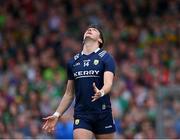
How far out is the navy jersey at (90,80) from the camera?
1002cm

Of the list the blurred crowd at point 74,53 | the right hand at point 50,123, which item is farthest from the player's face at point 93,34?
the blurred crowd at point 74,53

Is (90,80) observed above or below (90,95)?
above

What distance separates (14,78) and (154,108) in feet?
10.00

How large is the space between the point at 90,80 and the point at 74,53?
9.12 m

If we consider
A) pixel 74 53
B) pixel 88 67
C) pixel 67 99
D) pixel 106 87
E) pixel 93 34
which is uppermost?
pixel 74 53

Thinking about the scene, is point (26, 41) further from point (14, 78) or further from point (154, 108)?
point (154, 108)

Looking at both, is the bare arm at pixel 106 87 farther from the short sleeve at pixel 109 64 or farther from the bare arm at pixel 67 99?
the bare arm at pixel 67 99

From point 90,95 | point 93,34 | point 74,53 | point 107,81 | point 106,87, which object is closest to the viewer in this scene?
point 106,87

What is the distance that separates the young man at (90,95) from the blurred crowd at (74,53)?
195 inches

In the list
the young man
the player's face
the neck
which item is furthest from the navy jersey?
the player's face

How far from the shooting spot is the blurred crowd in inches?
638

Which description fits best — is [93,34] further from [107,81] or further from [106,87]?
[106,87]

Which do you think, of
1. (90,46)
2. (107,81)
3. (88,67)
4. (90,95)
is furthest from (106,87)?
(90,46)

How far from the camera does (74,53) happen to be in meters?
19.1
